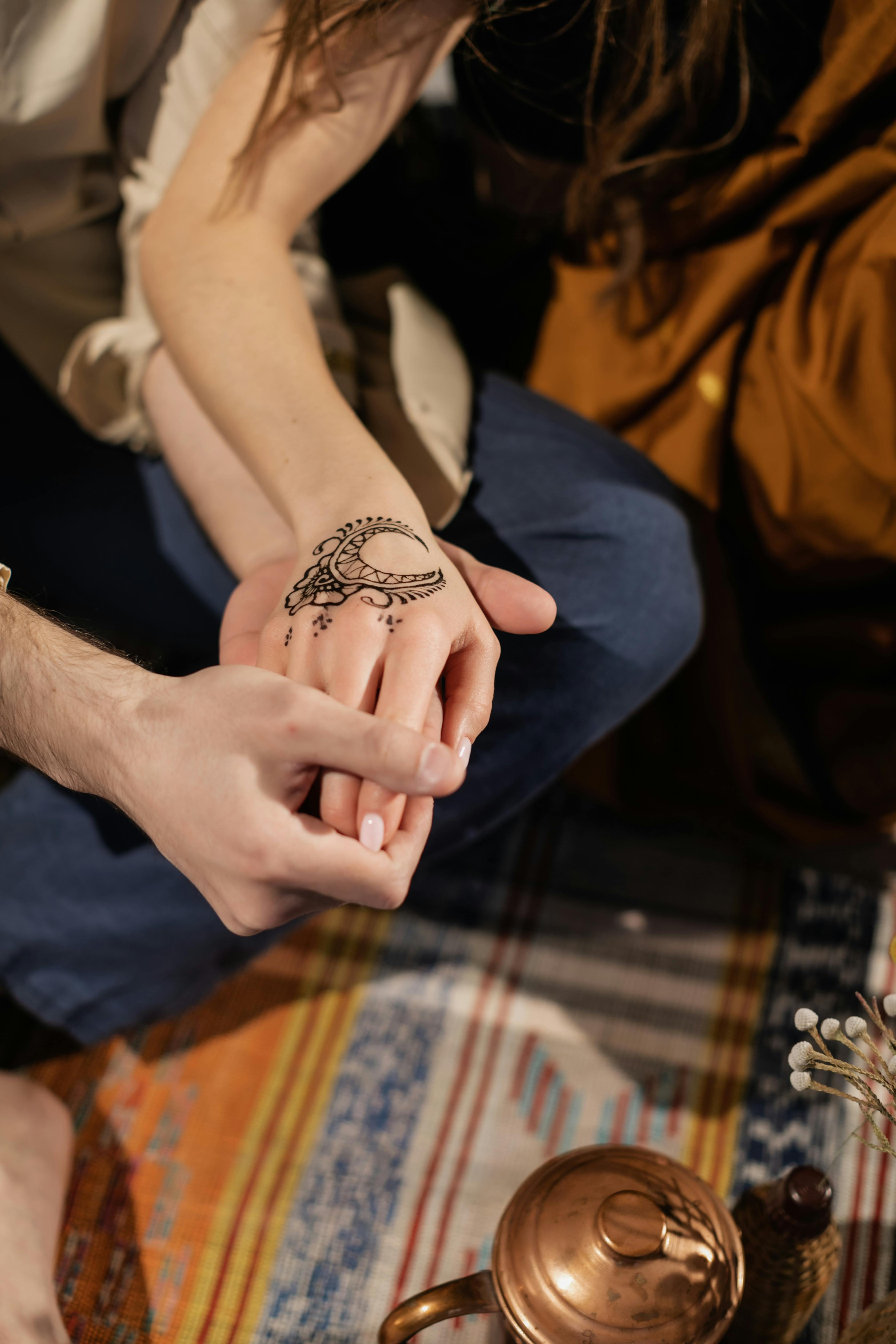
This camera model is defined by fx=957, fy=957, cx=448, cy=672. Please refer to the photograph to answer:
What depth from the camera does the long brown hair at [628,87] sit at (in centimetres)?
77

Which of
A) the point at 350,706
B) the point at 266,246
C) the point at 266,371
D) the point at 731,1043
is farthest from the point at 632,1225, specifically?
the point at 266,246

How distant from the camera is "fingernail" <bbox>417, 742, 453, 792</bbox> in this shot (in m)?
0.50

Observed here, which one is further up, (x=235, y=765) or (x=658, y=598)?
(x=235, y=765)

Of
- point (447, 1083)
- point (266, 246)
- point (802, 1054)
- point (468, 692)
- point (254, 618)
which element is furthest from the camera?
point (447, 1083)

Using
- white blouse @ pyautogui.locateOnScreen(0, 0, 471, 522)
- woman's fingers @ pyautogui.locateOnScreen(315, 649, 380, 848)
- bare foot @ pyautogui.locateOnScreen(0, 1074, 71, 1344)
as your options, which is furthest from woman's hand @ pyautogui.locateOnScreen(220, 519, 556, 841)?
bare foot @ pyautogui.locateOnScreen(0, 1074, 71, 1344)

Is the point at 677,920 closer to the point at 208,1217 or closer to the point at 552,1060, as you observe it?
the point at 552,1060

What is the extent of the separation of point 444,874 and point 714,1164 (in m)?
0.40

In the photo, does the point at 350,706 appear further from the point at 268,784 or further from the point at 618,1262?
the point at 618,1262

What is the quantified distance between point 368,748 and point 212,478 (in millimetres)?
469

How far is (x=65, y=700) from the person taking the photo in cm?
61

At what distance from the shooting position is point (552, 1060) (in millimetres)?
945

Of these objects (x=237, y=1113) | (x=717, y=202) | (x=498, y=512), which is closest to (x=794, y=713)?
(x=498, y=512)

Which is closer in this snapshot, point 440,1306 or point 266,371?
point 440,1306

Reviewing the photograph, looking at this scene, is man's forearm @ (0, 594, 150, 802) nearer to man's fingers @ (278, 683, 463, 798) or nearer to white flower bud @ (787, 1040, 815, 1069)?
man's fingers @ (278, 683, 463, 798)
